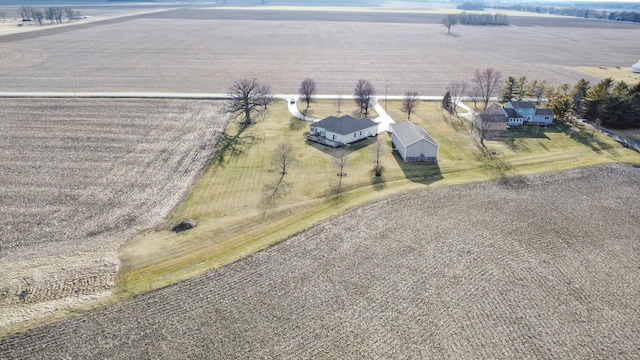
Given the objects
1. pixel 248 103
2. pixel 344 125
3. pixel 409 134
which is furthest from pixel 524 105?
pixel 248 103

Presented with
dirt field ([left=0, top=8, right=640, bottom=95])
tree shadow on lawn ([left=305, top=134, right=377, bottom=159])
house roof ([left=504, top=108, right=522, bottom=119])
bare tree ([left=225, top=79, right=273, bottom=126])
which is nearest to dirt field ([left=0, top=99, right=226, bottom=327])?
bare tree ([left=225, top=79, right=273, bottom=126])

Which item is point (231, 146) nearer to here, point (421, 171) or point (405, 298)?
point (421, 171)

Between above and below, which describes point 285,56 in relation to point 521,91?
above

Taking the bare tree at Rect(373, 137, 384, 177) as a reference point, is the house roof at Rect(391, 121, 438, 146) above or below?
above

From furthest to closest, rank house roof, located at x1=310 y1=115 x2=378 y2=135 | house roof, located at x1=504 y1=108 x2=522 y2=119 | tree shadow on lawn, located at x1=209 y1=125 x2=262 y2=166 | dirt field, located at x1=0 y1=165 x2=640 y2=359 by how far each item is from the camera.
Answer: house roof, located at x1=504 y1=108 x2=522 y2=119 → house roof, located at x1=310 y1=115 x2=378 y2=135 → tree shadow on lawn, located at x1=209 y1=125 x2=262 y2=166 → dirt field, located at x1=0 y1=165 x2=640 y2=359

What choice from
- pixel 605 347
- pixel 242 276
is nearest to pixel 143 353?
pixel 242 276

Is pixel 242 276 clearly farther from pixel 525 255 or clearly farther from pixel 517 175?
pixel 517 175

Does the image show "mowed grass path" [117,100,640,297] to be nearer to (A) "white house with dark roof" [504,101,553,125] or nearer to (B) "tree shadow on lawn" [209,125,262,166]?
(B) "tree shadow on lawn" [209,125,262,166]
